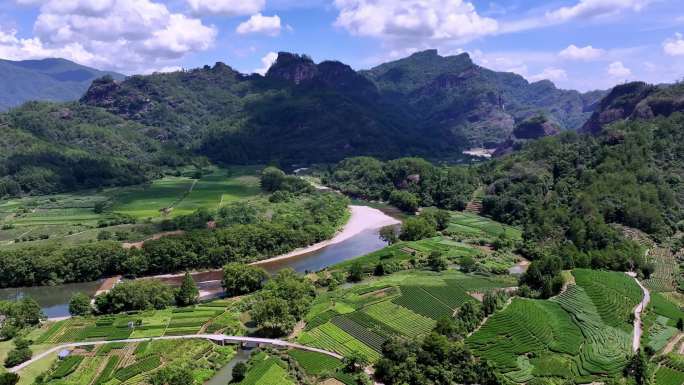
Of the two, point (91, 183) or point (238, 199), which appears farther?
point (91, 183)

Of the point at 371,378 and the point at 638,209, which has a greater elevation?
the point at 638,209

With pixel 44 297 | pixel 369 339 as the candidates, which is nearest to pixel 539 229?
pixel 369 339

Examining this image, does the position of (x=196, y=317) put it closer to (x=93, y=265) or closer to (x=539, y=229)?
(x=93, y=265)

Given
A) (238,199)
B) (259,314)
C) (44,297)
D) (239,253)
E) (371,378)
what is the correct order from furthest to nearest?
1. (238,199)
2. (239,253)
3. (44,297)
4. (259,314)
5. (371,378)

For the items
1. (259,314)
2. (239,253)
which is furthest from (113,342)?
(239,253)

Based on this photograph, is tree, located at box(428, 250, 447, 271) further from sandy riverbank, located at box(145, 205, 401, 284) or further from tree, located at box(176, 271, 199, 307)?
tree, located at box(176, 271, 199, 307)

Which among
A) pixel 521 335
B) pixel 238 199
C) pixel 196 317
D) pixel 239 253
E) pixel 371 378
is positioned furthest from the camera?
pixel 238 199
